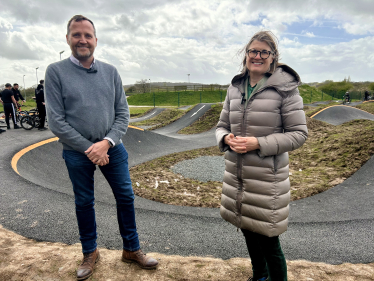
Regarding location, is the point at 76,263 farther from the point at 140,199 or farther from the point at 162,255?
the point at 140,199

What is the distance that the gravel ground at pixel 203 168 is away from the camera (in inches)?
257

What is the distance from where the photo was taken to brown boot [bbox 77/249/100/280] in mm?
2209

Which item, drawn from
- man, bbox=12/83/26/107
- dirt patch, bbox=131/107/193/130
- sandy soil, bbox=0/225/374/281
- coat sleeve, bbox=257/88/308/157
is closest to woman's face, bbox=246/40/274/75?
coat sleeve, bbox=257/88/308/157

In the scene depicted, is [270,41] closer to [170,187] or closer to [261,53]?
[261,53]

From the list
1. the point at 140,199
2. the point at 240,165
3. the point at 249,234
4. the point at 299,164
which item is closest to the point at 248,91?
the point at 240,165

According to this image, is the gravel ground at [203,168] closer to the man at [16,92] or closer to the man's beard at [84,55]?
the man's beard at [84,55]

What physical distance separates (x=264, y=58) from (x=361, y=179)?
16.9ft

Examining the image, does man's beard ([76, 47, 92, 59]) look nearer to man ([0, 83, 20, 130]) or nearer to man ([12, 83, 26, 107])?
man ([0, 83, 20, 130])

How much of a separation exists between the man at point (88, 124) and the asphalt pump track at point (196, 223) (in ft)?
2.28

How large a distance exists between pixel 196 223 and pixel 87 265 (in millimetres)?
1667

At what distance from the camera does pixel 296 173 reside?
6.73 m

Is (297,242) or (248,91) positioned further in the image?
(297,242)

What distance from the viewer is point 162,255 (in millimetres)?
2701

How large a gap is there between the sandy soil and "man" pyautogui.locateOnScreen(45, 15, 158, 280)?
0.46 ft
